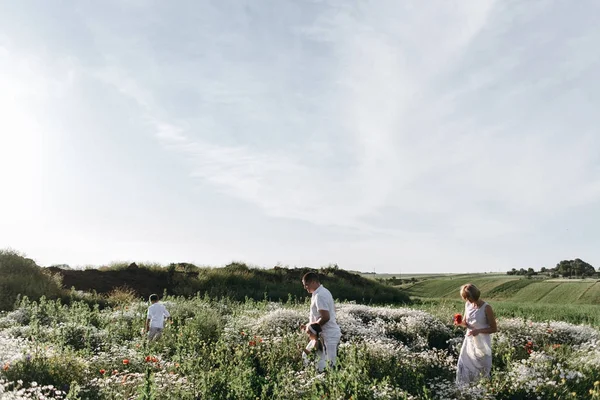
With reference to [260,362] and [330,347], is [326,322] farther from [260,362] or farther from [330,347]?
[260,362]

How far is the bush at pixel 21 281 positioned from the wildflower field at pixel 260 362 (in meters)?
3.70

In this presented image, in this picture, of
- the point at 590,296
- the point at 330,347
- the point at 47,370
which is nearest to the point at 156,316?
the point at 47,370

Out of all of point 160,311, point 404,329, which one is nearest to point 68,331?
point 160,311

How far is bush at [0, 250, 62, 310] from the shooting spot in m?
17.3

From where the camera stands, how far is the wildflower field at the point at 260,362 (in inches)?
260

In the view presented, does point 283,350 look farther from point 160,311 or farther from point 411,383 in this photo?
point 160,311

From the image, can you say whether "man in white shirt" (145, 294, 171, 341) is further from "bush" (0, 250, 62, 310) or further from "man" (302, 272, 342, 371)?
"bush" (0, 250, 62, 310)

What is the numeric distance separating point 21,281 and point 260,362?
1389cm

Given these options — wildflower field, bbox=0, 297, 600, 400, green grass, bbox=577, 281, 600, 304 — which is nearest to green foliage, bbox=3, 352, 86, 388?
wildflower field, bbox=0, 297, 600, 400

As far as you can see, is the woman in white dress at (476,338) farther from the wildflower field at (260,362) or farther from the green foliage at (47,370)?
the green foliage at (47,370)

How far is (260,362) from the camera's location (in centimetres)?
884

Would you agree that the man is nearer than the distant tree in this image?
Yes

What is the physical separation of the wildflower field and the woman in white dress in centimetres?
31

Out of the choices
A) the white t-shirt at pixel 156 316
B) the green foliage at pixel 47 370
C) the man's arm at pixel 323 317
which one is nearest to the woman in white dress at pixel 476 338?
the man's arm at pixel 323 317
